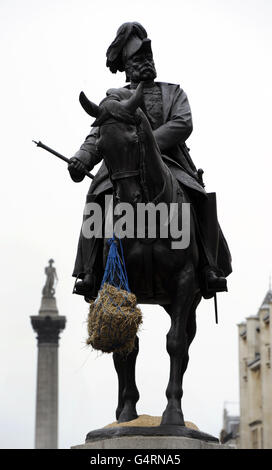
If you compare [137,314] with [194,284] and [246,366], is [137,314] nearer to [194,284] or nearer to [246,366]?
[194,284]

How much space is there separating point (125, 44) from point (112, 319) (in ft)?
11.4

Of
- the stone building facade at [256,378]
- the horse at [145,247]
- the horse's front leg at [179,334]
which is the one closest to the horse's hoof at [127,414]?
the horse at [145,247]

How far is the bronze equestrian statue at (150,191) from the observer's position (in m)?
11.9

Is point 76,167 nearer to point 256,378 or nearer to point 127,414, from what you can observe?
point 127,414

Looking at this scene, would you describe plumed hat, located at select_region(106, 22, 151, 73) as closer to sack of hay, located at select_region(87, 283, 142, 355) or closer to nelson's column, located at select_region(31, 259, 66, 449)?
sack of hay, located at select_region(87, 283, 142, 355)

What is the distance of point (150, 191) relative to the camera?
40.2 ft

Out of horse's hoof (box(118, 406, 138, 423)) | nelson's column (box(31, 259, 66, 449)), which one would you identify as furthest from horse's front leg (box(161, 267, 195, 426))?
nelson's column (box(31, 259, 66, 449))

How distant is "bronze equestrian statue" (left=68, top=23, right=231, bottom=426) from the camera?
11898 millimetres

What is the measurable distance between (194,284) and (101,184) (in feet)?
4.86

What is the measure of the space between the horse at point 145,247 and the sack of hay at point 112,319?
0.59 meters

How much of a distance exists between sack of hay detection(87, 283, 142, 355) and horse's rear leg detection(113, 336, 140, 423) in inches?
39.9

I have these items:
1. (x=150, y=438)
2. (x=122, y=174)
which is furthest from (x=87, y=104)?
(x=150, y=438)

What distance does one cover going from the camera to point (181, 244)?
12602 mm

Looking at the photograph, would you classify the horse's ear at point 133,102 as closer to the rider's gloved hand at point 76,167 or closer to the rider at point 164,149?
the rider at point 164,149
